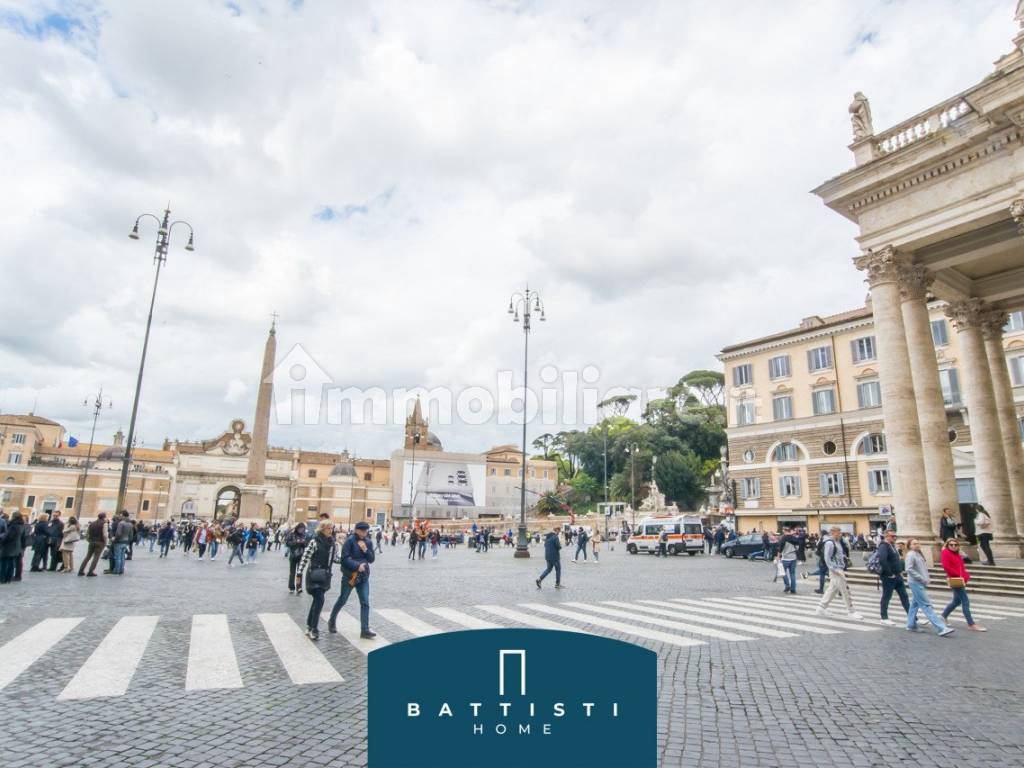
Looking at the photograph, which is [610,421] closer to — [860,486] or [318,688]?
[860,486]

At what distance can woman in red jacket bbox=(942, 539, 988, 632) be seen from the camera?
9586 mm

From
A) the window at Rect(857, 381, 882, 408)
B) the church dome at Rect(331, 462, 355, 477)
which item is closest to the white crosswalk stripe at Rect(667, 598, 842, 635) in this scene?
the window at Rect(857, 381, 882, 408)

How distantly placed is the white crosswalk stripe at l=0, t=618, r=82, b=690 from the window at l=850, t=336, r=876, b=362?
1580 inches

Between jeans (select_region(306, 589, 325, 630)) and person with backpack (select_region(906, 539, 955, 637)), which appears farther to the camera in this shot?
person with backpack (select_region(906, 539, 955, 637))

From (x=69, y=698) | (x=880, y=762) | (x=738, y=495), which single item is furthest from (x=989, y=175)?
(x=738, y=495)

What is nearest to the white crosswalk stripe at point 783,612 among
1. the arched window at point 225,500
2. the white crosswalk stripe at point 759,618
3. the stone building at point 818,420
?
the white crosswalk stripe at point 759,618

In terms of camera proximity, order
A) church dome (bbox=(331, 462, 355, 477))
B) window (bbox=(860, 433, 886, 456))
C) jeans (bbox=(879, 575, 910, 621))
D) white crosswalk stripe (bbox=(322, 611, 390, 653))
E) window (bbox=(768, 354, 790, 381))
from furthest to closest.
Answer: church dome (bbox=(331, 462, 355, 477)) < window (bbox=(768, 354, 790, 381)) < window (bbox=(860, 433, 886, 456)) < jeans (bbox=(879, 575, 910, 621)) < white crosswalk stripe (bbox=(322, 611, 390, 653))

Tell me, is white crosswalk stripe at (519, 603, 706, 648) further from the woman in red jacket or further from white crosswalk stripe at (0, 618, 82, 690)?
white crosswalk stripe at (0, 618, 82, 690)

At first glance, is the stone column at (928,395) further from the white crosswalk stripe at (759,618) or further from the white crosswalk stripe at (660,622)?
the white crosswalk stripe at (660,622)

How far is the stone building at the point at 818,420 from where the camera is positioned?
34.6 metres

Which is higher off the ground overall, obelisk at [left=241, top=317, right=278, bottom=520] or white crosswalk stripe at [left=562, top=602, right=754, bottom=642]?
obelisk at [left=241, top=317, right=278, bottom=520]

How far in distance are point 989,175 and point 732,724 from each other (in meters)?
17.0

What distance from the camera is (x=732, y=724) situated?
499cm

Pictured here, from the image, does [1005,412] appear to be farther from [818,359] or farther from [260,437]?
[260,437]
